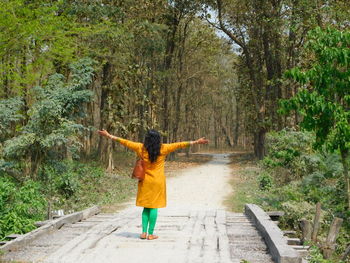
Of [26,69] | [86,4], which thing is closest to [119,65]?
[86,4]

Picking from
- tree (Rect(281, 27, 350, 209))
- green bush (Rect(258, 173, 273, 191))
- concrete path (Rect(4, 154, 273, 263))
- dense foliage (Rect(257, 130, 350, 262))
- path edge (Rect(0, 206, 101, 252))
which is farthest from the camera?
green bush (Rect(258, 173, 273, 191))

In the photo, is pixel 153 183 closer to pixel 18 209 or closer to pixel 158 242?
pixel 158 242

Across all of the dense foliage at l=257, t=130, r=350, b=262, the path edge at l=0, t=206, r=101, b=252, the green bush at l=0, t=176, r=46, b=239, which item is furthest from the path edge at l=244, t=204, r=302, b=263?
the green bush at l=0, t=176, r=46, b=239

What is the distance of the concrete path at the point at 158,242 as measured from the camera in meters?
6.49

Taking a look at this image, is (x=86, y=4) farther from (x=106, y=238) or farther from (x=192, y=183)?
(x=106, y=238)

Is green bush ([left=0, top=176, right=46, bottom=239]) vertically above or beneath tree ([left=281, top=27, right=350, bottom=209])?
beneath

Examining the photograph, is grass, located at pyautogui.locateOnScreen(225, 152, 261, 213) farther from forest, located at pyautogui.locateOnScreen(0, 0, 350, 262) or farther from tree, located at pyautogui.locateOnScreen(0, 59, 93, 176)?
tree, located at pyautogui.locateOnScreen(0, 59, 93, 176)

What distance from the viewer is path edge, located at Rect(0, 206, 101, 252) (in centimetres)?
690

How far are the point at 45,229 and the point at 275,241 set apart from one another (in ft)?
12.4

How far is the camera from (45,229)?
806cm

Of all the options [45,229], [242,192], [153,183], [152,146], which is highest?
[152,146]

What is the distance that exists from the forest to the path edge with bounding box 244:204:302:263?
2.08ft

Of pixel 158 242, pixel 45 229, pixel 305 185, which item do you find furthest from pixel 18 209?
pixel 305 185

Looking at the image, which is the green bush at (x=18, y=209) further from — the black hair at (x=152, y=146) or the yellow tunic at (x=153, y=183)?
the black hair at (x=152, y=146)
